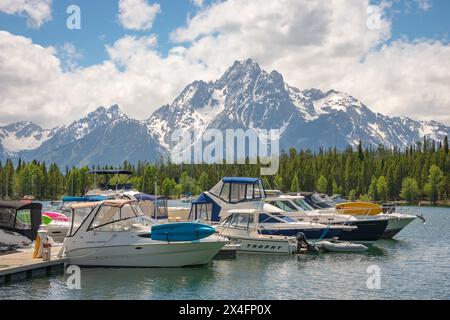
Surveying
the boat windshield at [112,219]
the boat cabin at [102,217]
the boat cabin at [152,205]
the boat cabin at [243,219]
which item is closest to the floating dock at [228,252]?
the boat cabin at [243,219]

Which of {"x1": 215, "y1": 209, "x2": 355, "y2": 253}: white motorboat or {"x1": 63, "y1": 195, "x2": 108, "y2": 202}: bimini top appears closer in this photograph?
{"x1": 215, "y1": 209, "x2": 355, "y2": 253}: white motorboat

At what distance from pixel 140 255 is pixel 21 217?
10929mm

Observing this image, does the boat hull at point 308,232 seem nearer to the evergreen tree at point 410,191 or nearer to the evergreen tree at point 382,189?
the evergreen tree at point 410,191

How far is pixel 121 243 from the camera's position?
3703 centimetres

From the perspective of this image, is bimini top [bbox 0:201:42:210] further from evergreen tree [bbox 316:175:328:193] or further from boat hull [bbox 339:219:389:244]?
evergreen tree [bbox 316:175:328:193]

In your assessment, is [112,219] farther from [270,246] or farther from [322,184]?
[322,184]

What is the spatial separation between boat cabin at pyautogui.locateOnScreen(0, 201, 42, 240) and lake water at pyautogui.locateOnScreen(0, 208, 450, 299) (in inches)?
290

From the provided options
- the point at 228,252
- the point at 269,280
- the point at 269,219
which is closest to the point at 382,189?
the point at 269,219

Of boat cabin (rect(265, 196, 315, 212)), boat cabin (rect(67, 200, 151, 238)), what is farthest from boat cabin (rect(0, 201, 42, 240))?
boat cabin (rect(265, 196, 315, 212))

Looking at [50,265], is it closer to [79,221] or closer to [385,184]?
[79,221]

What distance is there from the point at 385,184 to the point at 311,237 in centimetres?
11572

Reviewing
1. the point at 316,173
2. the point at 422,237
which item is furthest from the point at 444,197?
the point at 422,237

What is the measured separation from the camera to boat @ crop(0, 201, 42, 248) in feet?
131
